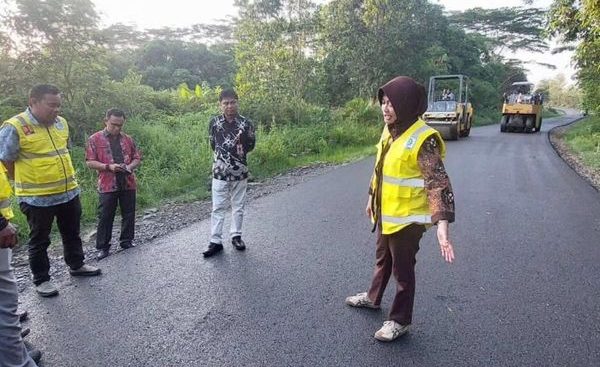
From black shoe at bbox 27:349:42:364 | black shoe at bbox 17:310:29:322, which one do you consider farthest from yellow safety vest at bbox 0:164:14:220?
black shoe at bbox 17:310:29:322

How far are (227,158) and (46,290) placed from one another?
2054 mm

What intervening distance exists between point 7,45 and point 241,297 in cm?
910

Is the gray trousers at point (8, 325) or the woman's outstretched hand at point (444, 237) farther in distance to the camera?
the woman's outstretched hand at point (444, 237)

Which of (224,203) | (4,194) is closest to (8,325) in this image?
(4,194)

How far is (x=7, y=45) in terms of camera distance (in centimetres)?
957

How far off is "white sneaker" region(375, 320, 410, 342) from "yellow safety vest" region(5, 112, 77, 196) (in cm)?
290

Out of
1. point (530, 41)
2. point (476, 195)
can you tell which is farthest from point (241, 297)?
point (530, 41)

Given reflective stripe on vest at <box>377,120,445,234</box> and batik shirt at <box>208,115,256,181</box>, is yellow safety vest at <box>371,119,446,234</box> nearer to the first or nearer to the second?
reflective stripe on vest at <box>377,120,445,234</box>

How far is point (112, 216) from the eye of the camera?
5121 mm

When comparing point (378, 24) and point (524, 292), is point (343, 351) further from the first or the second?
point (378, 24)

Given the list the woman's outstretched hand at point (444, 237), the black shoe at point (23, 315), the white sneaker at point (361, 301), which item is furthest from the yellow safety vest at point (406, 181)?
the black shoe at point (23, 315)

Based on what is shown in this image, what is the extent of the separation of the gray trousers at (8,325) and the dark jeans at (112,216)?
8.27ft

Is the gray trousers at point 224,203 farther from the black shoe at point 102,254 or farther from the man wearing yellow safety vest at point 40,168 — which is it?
the man wearing yellow safety vest at point 40,168

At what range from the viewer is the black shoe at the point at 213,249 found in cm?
467
